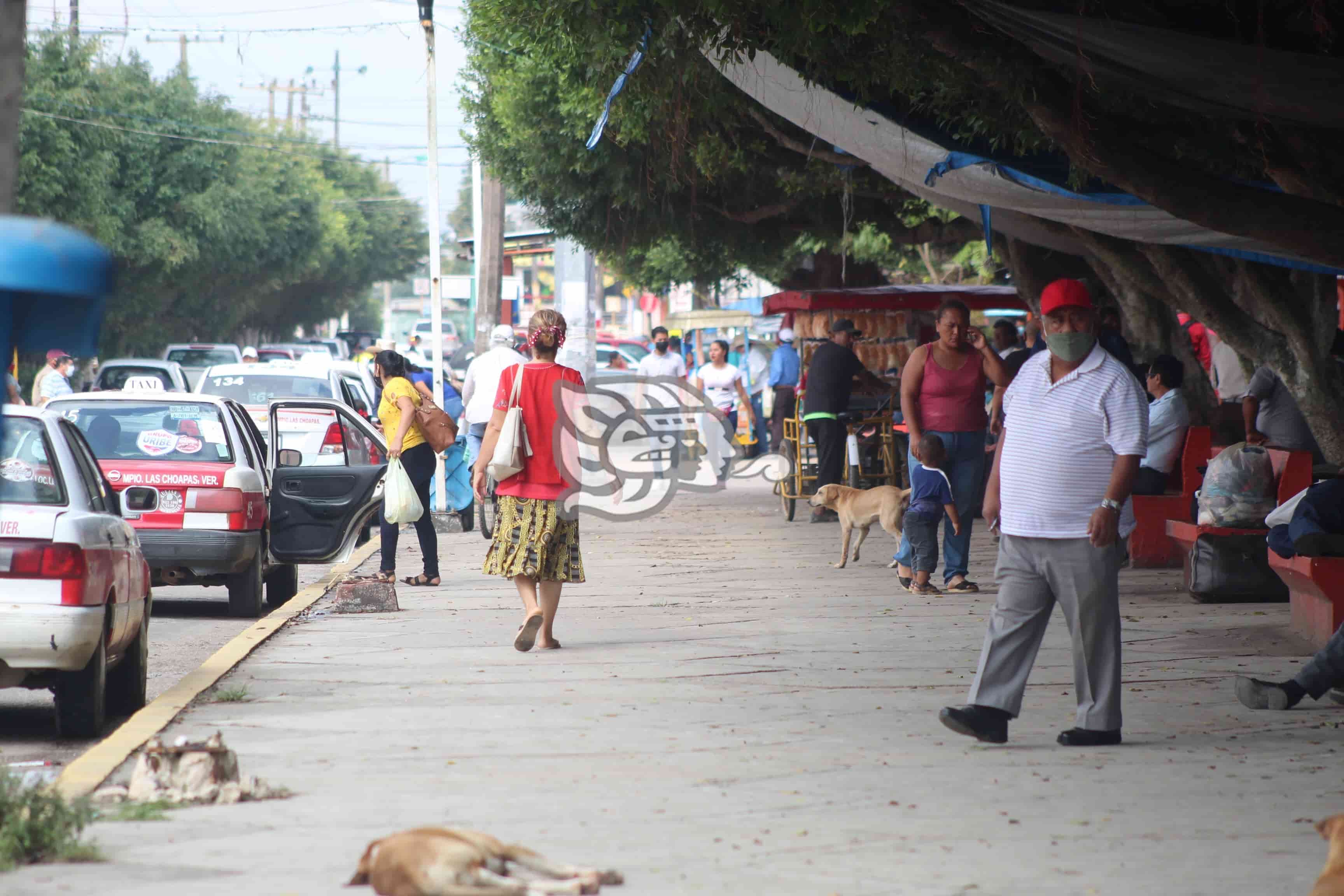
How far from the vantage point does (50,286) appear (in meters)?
3.77

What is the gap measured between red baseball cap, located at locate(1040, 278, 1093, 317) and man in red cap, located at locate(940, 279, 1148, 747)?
0.01 m

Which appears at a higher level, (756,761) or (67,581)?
(67,581)

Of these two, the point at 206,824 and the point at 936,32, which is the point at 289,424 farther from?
the point at 206,824

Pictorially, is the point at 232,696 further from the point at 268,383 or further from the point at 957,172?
the point at 268,383

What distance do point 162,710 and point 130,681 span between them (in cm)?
76

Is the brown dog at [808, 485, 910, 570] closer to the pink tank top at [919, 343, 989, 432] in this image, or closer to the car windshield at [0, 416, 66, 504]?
the pink tank top at [919, 343, 989, 432]

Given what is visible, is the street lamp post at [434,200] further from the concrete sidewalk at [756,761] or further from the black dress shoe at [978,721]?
the black dress shoe at [978,721]

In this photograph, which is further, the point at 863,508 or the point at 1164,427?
the point at 863,508

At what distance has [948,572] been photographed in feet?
37.5

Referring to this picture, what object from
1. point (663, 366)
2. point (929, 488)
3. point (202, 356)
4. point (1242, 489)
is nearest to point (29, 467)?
point (929, 488)

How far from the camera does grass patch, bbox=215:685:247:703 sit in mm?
7344

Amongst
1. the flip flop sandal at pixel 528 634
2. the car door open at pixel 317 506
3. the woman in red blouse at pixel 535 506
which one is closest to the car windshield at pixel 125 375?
the car door open at pixel 317 506

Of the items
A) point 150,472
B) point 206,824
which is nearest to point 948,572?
point 150,472

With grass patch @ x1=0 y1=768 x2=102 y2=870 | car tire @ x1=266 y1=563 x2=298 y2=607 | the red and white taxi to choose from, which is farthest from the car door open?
grass patch @ x1=0 y1=768 x2=102 y2=870
